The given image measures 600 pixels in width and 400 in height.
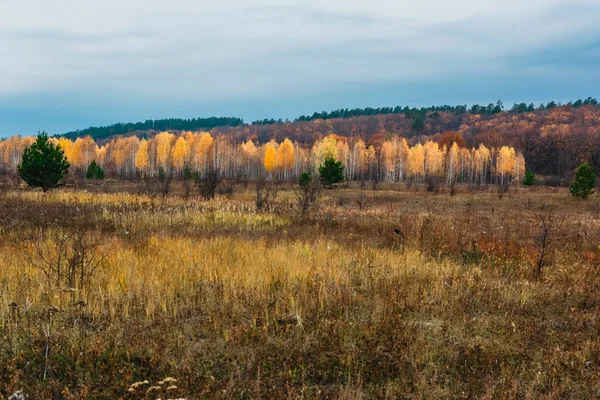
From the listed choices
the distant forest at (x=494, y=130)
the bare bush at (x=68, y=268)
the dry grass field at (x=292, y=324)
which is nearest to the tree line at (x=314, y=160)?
the distant forest at (x=494, y=130)

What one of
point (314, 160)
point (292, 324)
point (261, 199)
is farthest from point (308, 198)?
point (314, 160)

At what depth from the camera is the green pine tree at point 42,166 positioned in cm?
2569

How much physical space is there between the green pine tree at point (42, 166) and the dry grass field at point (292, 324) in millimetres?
21206

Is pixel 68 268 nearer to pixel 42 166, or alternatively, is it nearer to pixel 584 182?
pixel 42 166

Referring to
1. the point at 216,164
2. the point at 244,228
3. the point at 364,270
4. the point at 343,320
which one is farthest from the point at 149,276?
the point at 216,164

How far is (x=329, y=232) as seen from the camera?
35.0ft

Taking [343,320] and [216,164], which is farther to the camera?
[216,164]

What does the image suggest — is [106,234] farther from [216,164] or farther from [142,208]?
[216,164]

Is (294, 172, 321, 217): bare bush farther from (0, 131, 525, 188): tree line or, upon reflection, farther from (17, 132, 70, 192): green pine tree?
→ (0, 131, 525, 188): tree line

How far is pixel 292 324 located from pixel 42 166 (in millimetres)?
27194

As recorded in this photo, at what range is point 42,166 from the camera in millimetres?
25859

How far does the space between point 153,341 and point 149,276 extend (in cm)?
189

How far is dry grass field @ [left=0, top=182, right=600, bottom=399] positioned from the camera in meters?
3.33

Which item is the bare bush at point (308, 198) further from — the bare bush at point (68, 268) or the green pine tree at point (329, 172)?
the green pine tree at point (329, 172)
